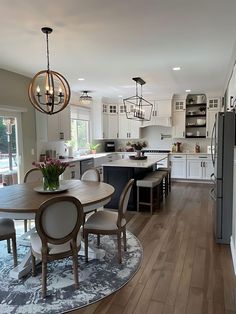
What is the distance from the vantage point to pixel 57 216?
2314 mm

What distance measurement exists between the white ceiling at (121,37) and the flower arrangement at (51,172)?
1514mm

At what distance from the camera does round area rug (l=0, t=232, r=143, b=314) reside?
2229 millimetres

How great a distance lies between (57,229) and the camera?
2338 mm

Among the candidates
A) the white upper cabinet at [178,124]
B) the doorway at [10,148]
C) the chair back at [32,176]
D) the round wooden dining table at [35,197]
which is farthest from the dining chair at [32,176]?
the white upper cabinet at [178,124]

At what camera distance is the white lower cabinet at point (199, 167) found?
7465mm

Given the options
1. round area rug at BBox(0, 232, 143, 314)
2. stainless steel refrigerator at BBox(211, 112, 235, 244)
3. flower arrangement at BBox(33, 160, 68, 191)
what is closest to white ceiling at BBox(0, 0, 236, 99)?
stainless steel refrigerator at BBox(211, 112, 235, 244)

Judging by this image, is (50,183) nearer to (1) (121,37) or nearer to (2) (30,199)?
(2) (30,199)

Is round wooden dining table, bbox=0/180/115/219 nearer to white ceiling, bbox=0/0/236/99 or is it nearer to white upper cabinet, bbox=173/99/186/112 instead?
white ceiling, bbox=0/0/236/99

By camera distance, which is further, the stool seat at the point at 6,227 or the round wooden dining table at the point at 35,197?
the stool seat at the point at 6,227

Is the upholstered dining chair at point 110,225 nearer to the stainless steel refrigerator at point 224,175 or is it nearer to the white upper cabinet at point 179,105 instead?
the stainless steel refrigerator at point 224,175

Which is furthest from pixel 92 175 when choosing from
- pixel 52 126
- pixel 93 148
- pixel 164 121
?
pixel 164 121

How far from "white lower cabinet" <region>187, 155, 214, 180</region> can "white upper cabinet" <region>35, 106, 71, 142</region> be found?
3.67 m

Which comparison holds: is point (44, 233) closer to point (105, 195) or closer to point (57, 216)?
point (57, 216)

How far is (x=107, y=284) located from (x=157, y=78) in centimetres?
424
